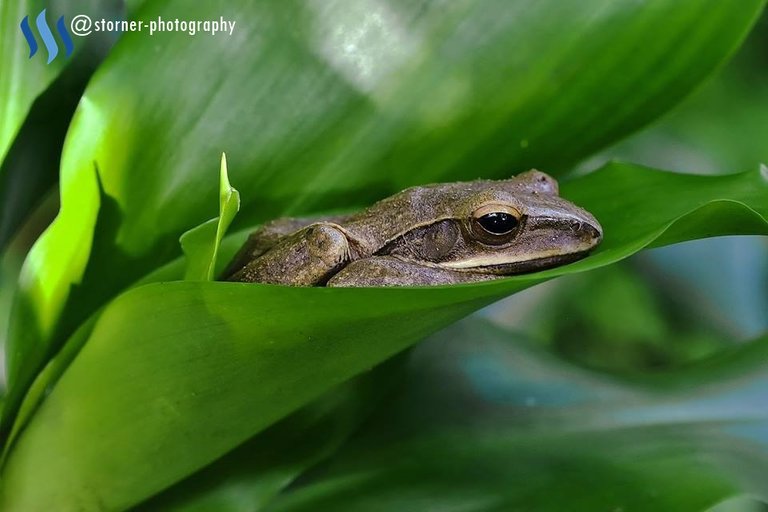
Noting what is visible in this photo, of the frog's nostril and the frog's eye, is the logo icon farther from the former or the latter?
the frog's nostril

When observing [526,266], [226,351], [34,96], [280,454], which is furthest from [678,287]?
[34,96]

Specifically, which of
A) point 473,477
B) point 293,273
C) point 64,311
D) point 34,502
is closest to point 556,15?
point 293,273

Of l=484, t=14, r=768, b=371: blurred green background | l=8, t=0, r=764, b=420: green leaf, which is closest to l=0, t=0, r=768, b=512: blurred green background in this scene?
l=8, t=0, r=764, b=420: green leaf

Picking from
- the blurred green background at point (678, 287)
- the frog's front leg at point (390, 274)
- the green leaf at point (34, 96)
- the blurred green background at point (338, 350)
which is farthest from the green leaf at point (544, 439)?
the green leaf at point (34, 96)

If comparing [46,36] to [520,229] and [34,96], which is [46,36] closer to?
[34,96]

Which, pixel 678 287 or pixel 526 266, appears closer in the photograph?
pixel 526 266

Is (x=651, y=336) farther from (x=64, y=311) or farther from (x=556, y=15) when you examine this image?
(x=64, y=311)

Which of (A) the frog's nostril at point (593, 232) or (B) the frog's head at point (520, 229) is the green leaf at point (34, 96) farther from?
(A) the frog's nostril at point (593, 232)
